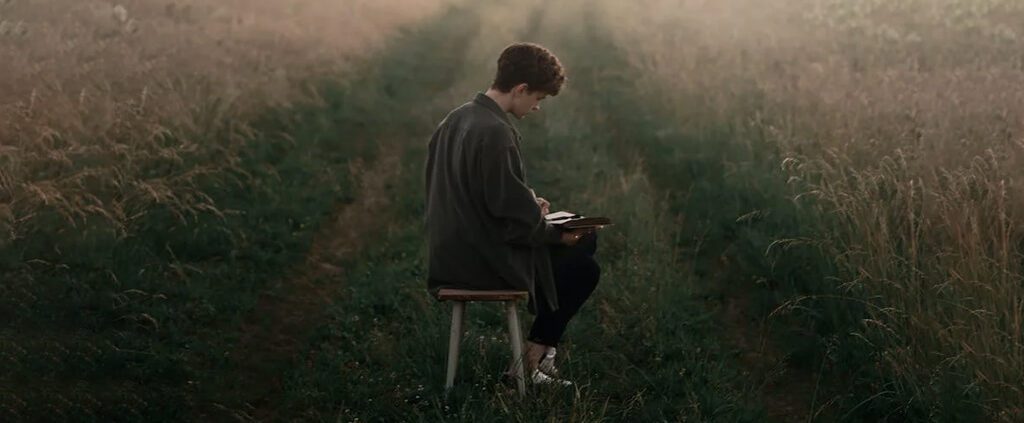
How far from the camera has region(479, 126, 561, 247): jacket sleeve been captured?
4.52 metres

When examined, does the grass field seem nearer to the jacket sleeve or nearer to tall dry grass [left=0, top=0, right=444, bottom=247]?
tall dry grass [left=0, top=0, right=444, bottom=247]

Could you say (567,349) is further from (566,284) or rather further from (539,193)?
(539,193)

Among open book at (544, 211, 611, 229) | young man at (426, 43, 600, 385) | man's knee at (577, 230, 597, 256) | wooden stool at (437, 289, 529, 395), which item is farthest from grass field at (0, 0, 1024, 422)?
open book at (544, 211, 611, 229)

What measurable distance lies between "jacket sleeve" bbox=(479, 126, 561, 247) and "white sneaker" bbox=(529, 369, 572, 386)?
2.14ft

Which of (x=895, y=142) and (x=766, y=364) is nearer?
(x=766, y=364)

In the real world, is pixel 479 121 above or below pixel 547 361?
above

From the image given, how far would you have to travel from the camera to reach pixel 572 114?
11.1m

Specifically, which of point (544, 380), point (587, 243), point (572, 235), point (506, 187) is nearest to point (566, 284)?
point (587, 243)

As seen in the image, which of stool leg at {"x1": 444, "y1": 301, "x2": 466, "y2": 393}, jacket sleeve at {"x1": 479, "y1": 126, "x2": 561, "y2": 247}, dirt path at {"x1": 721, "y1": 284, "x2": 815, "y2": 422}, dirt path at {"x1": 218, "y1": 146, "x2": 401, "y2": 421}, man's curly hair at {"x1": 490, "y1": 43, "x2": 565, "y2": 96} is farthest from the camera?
dirt path at {"x1": 218, "y1": 146, "x2": 401, "y2": 421}

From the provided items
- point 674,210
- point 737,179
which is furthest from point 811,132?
point 674,210

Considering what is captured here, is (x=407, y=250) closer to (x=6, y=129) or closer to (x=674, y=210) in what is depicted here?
(x=674, y=210)

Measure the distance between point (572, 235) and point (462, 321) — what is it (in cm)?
65

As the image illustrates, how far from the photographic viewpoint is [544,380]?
15.8 ft

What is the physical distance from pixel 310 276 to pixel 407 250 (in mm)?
733
